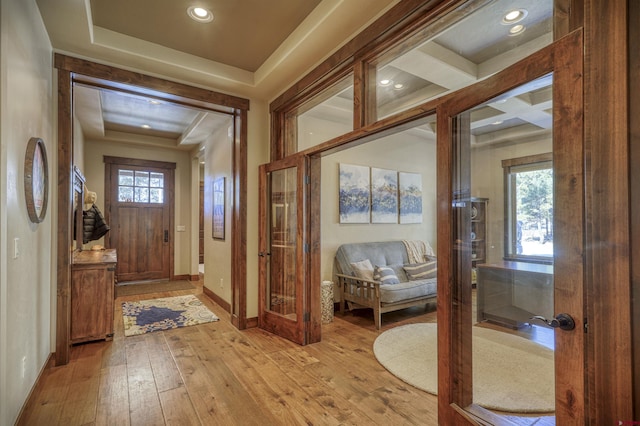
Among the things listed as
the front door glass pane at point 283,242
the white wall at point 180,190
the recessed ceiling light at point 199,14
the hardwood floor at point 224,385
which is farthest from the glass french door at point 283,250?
the white wall at point 180,190

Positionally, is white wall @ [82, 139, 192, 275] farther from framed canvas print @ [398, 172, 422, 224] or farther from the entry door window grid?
framed canvas print @ [398, 172, 422, 224]

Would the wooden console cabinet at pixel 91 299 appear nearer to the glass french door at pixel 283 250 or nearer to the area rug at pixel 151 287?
the glass french door at pixel 283 250

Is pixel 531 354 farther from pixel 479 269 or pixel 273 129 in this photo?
pixel 273 129

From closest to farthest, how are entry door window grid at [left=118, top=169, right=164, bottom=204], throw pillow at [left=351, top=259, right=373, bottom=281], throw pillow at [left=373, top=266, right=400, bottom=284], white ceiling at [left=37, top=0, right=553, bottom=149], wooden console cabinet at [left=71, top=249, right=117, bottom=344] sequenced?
white ceiling at [left=37, top=0, right=553, bottom=149] < wooden console cabinet at [left=71, top=249, right=117, bottom=344] < throw pillow at [left=373, top=266, right=400, bottom=284] < throw pillow at [left=351, top=259, right=373, bottom=281] < entry door window grid at [left=118, top=169, right=164, bottom=204]

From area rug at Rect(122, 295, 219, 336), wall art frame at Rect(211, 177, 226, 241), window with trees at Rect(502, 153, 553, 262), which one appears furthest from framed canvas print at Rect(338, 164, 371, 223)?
window with trees at Rect(502, 153, 553, 262)

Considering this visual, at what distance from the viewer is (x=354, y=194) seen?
4.92 metres

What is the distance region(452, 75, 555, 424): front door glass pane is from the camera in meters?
1.53

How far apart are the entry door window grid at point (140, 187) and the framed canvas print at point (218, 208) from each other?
86.3 inches

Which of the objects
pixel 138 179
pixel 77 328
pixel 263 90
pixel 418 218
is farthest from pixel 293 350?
pixel 138 179

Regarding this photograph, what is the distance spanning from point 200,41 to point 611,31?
10.0 ft

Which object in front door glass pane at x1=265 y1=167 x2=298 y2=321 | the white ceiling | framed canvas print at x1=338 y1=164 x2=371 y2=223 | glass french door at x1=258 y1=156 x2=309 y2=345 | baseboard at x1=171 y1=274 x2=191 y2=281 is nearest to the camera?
the white ceiling

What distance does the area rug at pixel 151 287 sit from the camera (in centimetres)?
568

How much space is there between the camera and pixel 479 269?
1.98 metres

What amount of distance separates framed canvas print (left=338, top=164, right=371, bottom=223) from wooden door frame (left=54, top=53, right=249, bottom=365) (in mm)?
1576
